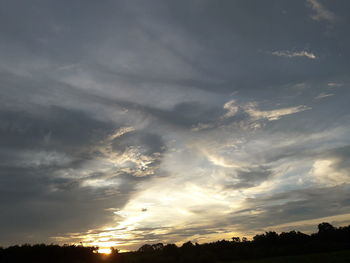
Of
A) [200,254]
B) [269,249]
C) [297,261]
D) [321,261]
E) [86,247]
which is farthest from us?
[269,249]

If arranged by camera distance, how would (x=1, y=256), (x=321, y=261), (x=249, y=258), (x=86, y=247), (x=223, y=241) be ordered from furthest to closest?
(x=223, y=241) → (x=249, y=258) → (x=321, y=261) → (x=86, y=247) → (x=1, y=256)

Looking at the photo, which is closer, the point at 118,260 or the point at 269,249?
the point at 118,260

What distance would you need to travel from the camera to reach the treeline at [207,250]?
27.5m

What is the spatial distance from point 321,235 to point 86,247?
119 m

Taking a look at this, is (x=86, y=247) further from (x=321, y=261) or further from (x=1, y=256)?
(x=321, y=261)

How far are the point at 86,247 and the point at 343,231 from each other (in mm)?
121012

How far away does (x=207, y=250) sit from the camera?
278 feet

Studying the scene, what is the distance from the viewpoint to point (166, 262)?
54.0 meters

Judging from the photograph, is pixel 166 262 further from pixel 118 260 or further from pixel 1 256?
pixel 1 256

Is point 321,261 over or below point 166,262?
below

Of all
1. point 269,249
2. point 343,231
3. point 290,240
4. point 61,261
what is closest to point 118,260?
point 61,261

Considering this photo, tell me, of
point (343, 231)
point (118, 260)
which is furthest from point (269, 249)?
point (118, 260)

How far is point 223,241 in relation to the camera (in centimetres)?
12000

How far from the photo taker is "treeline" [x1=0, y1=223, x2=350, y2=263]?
2749 cm
